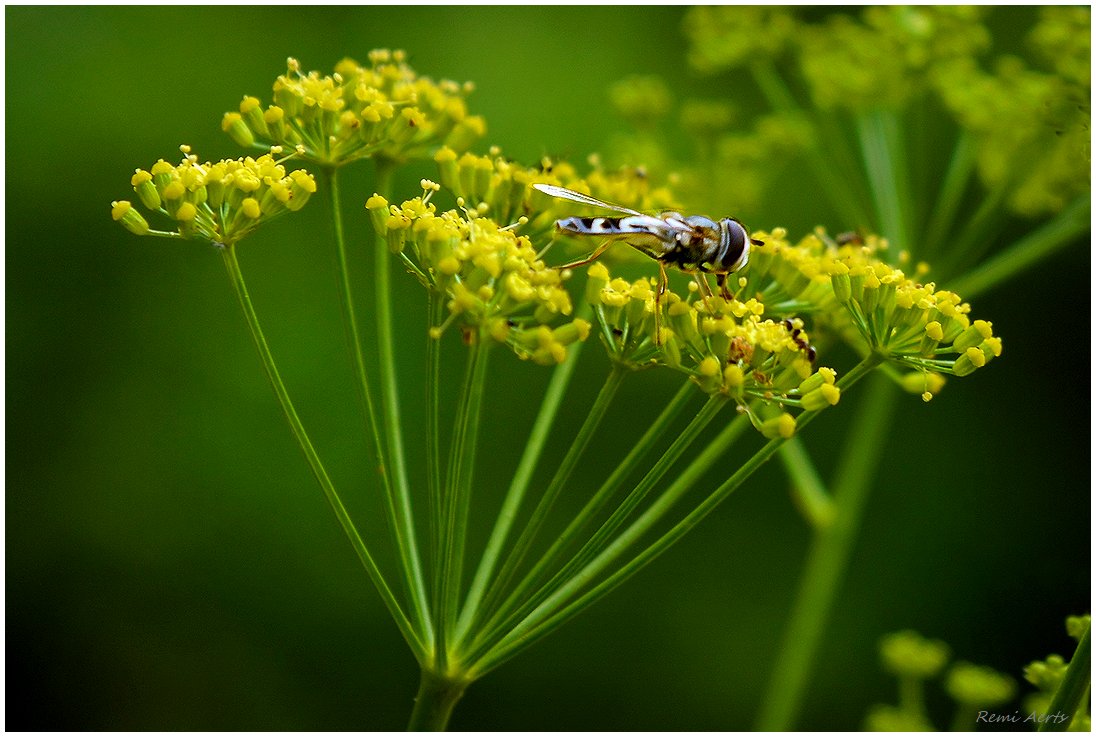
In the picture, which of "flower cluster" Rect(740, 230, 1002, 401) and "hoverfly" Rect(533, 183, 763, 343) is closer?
"flower cluster" Rect(740, 230, 1002, 401)

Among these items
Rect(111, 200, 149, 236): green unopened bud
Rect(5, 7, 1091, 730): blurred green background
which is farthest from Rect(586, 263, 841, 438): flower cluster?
Rect(5, 7, 1091, 730): blurred green background

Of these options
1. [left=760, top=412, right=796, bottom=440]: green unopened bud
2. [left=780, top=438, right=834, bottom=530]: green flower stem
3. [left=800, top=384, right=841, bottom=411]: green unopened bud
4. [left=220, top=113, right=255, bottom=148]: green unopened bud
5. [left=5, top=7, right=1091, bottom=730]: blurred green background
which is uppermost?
[left=220, top=113, right=255, bottom=148]: green unopened bud

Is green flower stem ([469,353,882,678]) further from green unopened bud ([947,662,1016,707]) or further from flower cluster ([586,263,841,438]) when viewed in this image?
green unopened bud ([947,662,1016,707])

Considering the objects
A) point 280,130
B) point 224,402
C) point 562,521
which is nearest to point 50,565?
point 224,402

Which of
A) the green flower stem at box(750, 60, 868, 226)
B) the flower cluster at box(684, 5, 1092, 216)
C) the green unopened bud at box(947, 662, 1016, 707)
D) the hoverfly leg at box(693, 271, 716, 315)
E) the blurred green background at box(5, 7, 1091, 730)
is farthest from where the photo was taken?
the blurred green background at box(5, 7, 1091, 730)

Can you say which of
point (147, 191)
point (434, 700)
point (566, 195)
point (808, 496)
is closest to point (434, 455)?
point (434, 700)

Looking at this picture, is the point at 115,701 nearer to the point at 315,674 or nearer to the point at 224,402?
the point at 315,674

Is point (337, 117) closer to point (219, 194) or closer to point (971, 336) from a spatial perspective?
point (219, 194)

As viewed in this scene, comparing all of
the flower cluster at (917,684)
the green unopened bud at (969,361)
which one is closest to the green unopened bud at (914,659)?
the flower cluster at (917,684)
